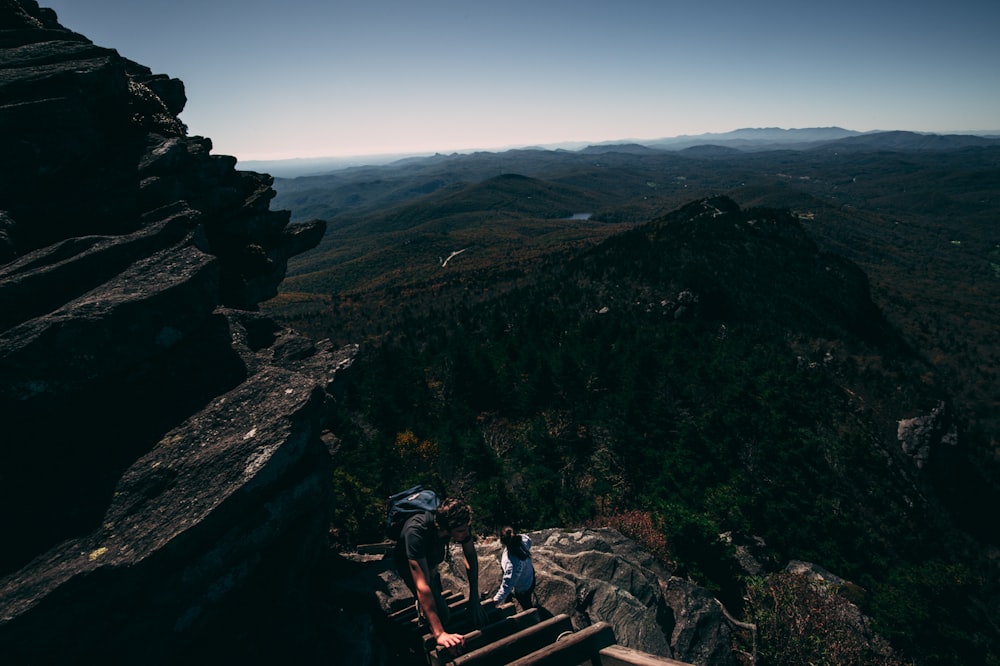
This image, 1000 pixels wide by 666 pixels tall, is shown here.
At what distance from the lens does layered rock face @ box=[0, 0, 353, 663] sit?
24.3ft

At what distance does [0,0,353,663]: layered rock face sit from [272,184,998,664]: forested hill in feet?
22.2

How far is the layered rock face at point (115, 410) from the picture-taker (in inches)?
292

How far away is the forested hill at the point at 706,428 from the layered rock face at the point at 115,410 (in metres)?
6.76

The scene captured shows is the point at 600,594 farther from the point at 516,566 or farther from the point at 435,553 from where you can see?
the point at 435,553

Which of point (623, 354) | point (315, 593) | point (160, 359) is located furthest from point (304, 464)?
point (623, 354)

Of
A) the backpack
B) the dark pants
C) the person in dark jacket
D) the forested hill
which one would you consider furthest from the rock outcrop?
the forested hill

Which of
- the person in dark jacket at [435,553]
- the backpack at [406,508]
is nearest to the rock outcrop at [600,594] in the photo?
the person in dark jacket at [435,553]

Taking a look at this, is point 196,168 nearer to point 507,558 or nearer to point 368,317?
point 507,558

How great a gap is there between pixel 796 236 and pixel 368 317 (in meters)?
86.5

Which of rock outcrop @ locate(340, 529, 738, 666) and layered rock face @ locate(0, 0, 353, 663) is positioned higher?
layered rock face @ locate(0, 0, 353, 663)

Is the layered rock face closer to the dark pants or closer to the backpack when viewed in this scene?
the backpack

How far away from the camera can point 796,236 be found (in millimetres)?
82250

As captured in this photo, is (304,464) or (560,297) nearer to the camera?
(304,464)

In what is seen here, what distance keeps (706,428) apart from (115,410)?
3620cm
